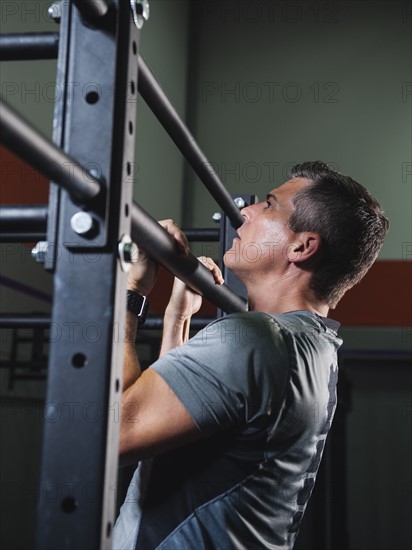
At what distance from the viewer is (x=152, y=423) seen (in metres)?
0.98

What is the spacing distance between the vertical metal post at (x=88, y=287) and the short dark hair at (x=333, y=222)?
2.56ft

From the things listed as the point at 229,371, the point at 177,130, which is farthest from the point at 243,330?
the point at 177,130

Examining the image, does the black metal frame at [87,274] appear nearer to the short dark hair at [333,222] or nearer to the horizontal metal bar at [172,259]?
the horizontal metal bar at [172,259]

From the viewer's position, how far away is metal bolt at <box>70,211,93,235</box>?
0.71 m

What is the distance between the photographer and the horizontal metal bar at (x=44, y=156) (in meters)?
0.57

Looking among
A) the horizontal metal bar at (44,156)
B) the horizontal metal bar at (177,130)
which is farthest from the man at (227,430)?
the horizontal metal bar at (44,156)

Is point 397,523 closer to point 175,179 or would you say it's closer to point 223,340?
point 175,179

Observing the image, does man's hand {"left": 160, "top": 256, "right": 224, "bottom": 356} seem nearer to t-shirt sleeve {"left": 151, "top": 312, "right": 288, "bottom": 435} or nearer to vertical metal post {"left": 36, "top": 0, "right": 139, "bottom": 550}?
t-shirt sleeve {"left": 151, "top": 312, "right": 288, "bottom": 435}

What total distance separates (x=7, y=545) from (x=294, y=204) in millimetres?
2152

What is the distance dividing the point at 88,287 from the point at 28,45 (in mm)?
271

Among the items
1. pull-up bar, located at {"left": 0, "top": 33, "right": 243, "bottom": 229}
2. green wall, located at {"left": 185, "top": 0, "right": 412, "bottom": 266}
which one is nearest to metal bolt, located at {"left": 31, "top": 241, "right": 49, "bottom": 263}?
pull-up bar, located at {"left": 0, "top": 33, "right": 243, "bottom": 229}

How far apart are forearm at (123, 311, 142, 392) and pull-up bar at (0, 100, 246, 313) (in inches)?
5.8

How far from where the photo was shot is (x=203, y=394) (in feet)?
3.29

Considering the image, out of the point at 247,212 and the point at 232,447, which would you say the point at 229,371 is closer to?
the point at 232,447
